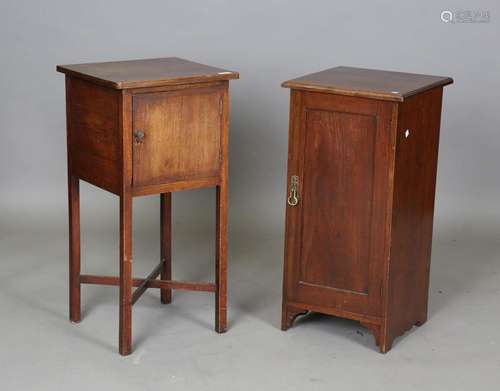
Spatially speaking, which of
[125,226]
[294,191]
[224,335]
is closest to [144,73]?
[125,226]

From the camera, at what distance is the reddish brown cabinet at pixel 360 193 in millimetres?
4203

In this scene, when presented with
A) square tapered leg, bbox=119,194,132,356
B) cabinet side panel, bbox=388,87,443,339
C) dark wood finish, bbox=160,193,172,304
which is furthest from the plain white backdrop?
square tapered leg, bbox=119,194,132,356

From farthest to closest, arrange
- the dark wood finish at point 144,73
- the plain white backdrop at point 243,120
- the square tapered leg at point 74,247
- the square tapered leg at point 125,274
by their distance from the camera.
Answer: the plain white backdrop at point 243,120
the square tapered leg at point 74,247
the square tapered leg at point 125,274
the dark wood finish at point 144,73

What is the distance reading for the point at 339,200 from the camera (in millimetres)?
4344

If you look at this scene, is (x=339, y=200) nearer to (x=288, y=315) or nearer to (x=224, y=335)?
(x=288, y=315)

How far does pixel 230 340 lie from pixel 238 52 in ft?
6.61

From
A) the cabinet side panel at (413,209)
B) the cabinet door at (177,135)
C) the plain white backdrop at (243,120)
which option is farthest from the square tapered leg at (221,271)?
the cabinet side panel at (413,209)

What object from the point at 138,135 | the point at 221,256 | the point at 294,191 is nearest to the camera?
the point at 138,135

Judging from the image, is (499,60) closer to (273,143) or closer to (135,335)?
(273,143)

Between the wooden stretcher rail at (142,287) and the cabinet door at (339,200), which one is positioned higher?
the cabinet door at (339,200)

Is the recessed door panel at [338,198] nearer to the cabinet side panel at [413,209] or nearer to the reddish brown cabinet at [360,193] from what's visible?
the reddish brown cabinet at [360,193]

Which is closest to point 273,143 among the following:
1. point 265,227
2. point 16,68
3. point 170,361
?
point 265,227

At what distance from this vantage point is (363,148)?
4.23m

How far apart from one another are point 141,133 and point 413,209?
1203 millimetres
